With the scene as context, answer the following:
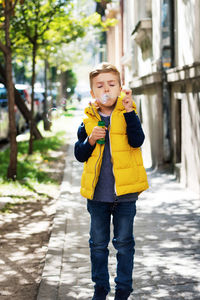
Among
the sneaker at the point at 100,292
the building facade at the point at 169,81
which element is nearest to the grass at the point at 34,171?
the building facade at the point at 169,81

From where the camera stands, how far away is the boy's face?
3.65 m

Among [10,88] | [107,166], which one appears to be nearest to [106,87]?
[107,166]

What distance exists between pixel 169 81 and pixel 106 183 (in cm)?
776

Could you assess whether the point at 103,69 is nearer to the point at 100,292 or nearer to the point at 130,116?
the point at 130,116

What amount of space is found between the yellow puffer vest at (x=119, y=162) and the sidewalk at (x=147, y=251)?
45 centimetres

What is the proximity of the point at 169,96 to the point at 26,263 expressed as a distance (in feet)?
23.7

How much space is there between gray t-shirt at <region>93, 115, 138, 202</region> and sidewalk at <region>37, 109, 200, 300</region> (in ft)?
1.45

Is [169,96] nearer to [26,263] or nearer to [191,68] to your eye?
[191,68]

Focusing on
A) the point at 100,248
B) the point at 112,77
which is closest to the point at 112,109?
the point at 112,77

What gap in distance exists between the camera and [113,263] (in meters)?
5.25

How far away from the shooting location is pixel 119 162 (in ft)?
12.1

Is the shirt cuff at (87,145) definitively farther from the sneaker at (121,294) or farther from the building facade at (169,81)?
the building facade at (169,81)

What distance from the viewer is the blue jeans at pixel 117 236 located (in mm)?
3793

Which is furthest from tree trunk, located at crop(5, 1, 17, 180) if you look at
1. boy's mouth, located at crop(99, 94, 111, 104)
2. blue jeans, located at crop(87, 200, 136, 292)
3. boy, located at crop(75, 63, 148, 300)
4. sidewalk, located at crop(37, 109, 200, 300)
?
boy's mouth, located at crop(99, 94, 111, 104)
